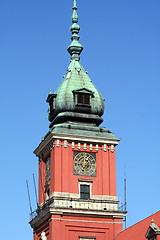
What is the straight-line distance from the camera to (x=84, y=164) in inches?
1799

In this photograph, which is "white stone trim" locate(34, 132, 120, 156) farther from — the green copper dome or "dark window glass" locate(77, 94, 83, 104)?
"dark window glass" locate(77, 94, 83, 104)

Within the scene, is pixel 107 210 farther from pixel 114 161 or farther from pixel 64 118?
pixel 64 118

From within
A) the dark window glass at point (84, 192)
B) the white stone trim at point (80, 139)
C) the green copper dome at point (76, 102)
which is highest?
the green copper dome at point (76, 102)

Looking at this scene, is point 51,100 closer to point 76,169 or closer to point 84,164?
point 84,164

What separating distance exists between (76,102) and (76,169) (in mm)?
4969

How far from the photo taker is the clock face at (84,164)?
45.5 metres

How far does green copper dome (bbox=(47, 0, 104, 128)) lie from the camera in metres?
47.5

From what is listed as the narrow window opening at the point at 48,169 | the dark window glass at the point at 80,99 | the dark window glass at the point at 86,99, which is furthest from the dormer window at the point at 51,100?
the narrow window opening at the point at 48,169

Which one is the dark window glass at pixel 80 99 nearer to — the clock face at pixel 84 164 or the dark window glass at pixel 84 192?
the clock face at pixel 84 164

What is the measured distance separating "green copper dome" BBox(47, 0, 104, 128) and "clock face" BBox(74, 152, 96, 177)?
2.70 meters

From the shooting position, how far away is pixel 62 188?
44469mm

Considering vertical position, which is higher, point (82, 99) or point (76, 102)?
point (82, 99)

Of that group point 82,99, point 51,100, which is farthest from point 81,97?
point 51,100

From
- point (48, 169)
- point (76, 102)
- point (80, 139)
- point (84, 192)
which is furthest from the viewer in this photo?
point (76, 102)
